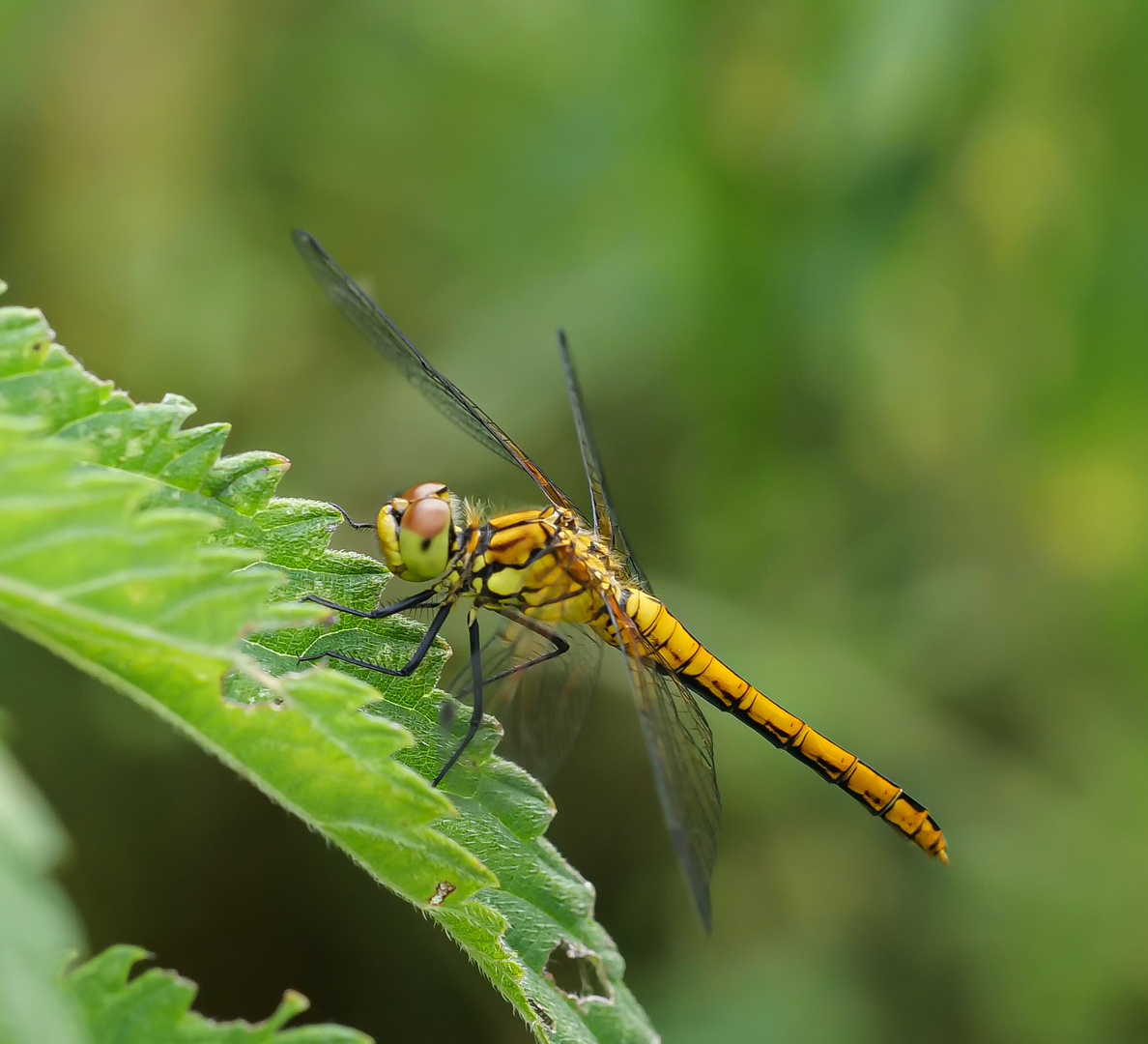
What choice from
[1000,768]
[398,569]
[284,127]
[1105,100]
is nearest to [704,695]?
[398,569]

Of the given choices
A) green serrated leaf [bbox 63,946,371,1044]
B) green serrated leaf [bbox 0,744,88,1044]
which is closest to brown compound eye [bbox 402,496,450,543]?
green serrated leaf [bbox 63,946,371,1044]

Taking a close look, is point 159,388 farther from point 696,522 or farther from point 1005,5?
point 1005,5

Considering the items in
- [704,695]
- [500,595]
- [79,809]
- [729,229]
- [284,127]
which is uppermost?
[729,229]

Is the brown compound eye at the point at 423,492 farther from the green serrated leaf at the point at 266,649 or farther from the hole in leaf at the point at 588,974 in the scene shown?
the hole in leaf at the point at 588,974

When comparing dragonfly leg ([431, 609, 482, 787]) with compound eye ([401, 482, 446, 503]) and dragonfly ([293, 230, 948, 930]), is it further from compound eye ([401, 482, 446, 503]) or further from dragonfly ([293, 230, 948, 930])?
compound eye ([401, 482, 446, 503])

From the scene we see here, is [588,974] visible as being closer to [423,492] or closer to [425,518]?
[425,518]

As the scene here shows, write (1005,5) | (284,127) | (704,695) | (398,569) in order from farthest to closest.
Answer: (284,127) < (1005,5) < (704,695) < (398,569)
